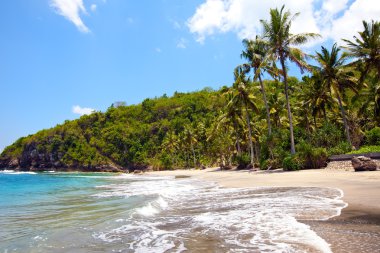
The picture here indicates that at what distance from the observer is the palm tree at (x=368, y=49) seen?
2638 cm

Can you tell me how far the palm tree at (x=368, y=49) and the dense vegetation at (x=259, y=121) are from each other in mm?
75

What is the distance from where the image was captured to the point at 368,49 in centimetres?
2611

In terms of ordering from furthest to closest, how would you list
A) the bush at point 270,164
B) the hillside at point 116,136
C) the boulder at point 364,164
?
the hillside at point 116,136, the bush at point 270,164, the boulder at point 364,164

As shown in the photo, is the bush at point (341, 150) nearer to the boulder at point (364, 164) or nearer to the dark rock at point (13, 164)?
the boulder at point (364, 164)

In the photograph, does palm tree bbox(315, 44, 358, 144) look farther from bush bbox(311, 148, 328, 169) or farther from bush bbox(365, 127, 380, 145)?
bush bbox(311, 148, 328, 169)

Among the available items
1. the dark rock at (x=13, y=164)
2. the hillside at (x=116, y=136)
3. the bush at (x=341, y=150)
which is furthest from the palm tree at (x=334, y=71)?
the dark rock at (x=13, y=164)

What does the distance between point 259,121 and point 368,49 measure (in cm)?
3423

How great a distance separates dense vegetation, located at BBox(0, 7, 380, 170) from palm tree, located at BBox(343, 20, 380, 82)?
3.0 inches

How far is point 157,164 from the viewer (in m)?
89.9

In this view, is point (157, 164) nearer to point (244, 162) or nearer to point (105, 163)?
point (105, 163)

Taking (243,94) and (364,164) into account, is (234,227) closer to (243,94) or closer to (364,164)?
(364,164)

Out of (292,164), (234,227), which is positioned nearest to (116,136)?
(292,164)

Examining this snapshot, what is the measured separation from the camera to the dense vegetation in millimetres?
27516

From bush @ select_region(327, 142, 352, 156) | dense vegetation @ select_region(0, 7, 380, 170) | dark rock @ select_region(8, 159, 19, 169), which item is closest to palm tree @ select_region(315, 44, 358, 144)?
dense vegetation @ select_region(0, 7, 380, 170)
